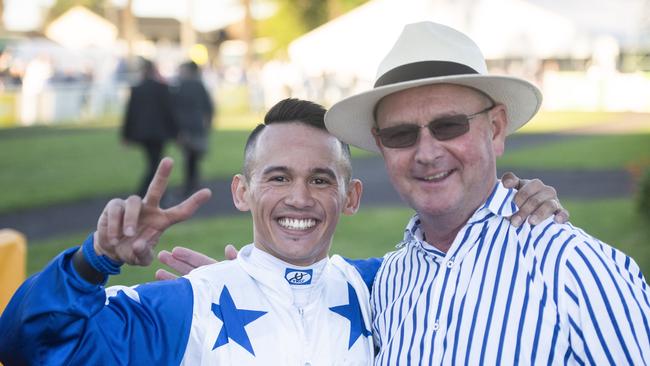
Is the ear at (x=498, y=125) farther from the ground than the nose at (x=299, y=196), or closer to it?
farther from the ground

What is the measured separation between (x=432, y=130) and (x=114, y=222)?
115 cm

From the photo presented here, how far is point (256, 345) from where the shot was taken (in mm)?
2793

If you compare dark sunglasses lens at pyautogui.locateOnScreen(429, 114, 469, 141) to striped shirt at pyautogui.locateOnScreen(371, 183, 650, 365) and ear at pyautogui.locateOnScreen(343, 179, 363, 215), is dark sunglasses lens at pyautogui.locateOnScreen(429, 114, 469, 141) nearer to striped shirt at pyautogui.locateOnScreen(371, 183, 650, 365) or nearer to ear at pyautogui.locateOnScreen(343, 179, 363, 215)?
striped shirt at pyautogui.locateOnScreen(371, 183, 650, 365)

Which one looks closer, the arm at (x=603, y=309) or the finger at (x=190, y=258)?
the arm at (x=603, y=309)

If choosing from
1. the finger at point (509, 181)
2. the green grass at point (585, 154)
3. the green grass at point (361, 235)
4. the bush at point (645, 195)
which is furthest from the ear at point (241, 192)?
the green grass at point (585, 154)

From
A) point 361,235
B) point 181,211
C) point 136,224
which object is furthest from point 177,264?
point 361,235

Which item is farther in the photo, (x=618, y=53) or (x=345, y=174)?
(x=618, y=53)

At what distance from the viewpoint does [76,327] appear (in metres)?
2.43

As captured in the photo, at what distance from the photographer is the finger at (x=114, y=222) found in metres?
2.40

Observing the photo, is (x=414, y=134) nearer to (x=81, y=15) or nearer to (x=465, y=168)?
(x=465, y=168)

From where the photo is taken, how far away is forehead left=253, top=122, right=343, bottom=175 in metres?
3.05

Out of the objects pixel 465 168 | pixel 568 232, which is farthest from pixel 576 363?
pixel 465 168

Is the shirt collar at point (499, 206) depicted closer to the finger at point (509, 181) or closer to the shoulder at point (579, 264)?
the finger at point (509, 181)

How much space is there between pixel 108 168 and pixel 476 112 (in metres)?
14.3
